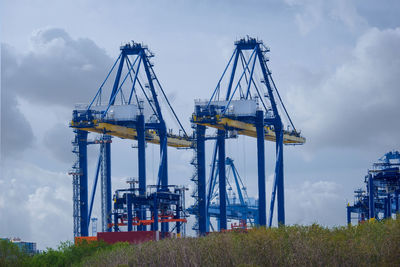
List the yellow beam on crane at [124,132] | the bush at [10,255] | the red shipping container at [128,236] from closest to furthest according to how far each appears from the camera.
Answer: the bush at [10,255], the red shipping container at [128,236], the yellow beam on crane at [124,132]

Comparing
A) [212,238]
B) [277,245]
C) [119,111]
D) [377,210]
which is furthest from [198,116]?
[277,245]

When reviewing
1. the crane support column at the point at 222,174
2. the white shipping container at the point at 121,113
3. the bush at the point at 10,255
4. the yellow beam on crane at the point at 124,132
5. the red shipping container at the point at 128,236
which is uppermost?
the white shipping container at the point at 121,113

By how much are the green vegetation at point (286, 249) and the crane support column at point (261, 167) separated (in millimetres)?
27977

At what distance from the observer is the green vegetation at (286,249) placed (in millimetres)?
34938

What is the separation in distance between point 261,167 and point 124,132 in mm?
13150

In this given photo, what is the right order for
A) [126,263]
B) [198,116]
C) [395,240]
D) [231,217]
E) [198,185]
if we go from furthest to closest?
1. [231,217]
2. [198,185]
3. [198,116]
4. [126,263]
5. [395,240]

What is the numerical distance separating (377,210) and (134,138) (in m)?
25.2

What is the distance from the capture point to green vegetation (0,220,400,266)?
3494 cm

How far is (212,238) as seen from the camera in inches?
1622

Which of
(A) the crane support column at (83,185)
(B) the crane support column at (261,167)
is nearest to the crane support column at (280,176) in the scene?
(B) the crane support column at (261,167)

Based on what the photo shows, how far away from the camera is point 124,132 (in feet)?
237

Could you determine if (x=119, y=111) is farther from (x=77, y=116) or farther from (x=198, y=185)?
(x=198, y=185)

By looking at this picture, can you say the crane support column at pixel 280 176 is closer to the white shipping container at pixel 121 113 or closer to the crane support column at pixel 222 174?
the crane support column at pixel 222 174

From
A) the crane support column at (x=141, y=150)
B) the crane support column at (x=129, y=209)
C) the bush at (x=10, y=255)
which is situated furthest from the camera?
the crane support column at (x=141, y=150)
